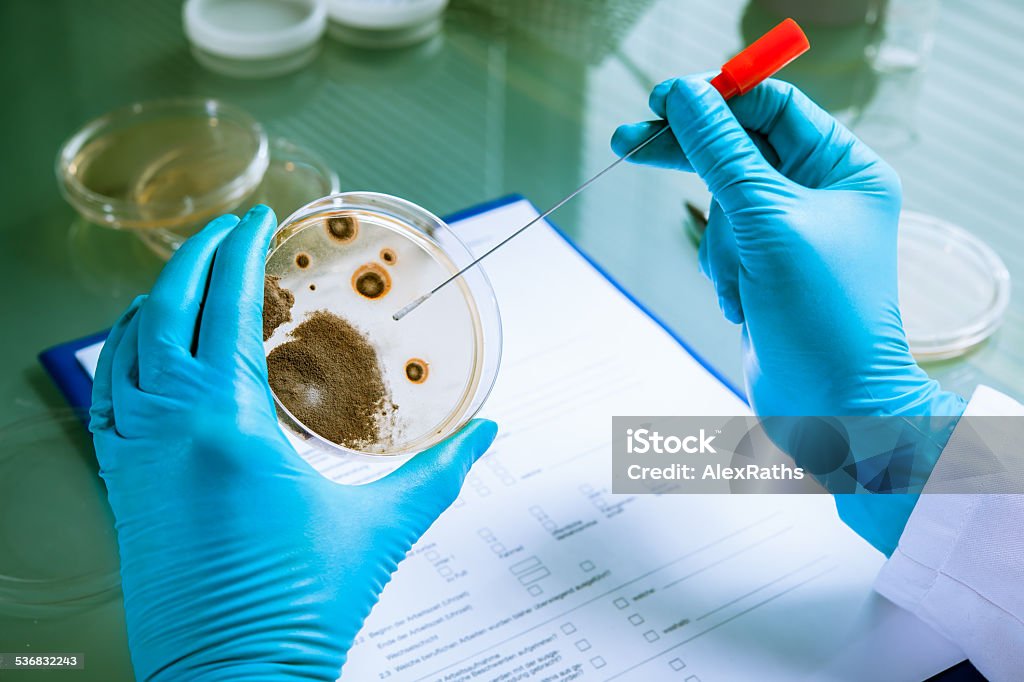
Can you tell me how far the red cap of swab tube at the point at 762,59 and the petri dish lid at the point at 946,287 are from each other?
0.45 metres

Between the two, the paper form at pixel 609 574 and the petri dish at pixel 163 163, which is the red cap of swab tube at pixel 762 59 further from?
the petri dish at pixel 163 163

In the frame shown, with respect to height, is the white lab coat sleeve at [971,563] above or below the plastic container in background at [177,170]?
above

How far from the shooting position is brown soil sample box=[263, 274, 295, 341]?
96 cm

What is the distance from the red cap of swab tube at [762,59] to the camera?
1028mm

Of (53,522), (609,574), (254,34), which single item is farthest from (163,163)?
(609,574)

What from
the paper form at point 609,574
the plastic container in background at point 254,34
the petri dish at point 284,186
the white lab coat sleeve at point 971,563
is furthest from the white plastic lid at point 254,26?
the white lab coat sleeve at point 971,563

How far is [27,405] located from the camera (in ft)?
4.16

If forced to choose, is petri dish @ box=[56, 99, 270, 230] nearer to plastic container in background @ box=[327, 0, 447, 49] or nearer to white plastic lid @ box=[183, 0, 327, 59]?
white plastic lid @ box=[183, 0, 327, 59]

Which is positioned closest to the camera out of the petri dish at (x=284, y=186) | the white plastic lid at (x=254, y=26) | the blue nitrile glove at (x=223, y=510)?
the blue nitrile glove at (x=223, y=510)

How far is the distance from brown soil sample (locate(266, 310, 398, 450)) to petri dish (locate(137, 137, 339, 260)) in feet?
1.90

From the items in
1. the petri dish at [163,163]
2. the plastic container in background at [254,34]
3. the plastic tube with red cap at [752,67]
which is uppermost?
the plastic tube with red cap at [752,67]

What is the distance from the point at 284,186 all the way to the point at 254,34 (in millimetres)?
403

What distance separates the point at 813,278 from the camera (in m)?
1.05

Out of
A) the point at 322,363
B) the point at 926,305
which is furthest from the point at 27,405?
the point at 926,305
